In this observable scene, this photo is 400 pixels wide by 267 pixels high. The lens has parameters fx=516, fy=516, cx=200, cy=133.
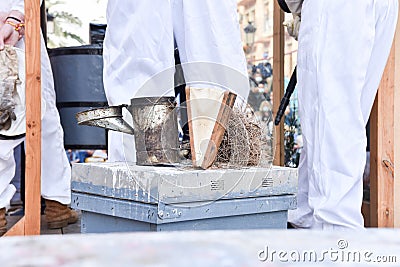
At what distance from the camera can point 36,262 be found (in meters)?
0.23

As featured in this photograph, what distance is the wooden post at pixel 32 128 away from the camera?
168 centimetres

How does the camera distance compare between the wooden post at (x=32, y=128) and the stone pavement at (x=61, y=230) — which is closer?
the wooden post at (x=32, y=128)

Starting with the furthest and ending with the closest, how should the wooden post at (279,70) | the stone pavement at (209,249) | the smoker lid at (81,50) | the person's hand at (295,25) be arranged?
the wooden post at (279,70) → the smoker lid at (81,50) → the person's hand at (295,25) → the stone pavement at (209,249)

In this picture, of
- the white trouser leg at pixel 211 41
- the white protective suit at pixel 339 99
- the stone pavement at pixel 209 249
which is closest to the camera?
the stone pavement at pixel 209 249

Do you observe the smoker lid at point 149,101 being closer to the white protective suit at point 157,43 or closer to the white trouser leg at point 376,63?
the white protective suit at point 157,43

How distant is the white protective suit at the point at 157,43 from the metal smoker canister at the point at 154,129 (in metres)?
0.42

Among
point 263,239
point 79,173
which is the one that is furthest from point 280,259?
point 79,173

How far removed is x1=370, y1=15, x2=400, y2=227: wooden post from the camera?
1.89 m

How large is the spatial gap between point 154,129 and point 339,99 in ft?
2.31

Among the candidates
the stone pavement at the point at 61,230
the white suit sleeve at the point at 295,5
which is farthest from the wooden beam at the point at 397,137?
the stone pavement at the point at 61,230

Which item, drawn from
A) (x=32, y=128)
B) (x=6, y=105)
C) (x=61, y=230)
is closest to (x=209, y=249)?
(x=32, y=128)

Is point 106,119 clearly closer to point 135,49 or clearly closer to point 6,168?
point 135,49

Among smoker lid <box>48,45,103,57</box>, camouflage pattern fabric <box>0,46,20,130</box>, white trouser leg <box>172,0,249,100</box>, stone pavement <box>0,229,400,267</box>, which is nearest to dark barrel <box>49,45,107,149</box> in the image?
smoker lid <box>48,45,103,57</box>

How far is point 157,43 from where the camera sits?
1845 millimetres
